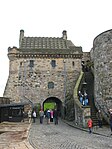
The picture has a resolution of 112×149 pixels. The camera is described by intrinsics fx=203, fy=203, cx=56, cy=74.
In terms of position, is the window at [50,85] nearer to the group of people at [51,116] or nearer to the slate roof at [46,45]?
the slate roof at [46,45]

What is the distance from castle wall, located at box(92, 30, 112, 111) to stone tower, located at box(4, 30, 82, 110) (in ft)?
31.5

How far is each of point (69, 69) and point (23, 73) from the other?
243 inches

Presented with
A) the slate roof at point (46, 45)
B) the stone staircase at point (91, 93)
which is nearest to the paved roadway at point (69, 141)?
the stone staircase at point (91, 93)

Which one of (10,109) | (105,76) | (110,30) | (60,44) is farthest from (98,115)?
(60,44)

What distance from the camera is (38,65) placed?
27094 millimetres

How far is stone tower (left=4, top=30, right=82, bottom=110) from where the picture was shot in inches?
1024

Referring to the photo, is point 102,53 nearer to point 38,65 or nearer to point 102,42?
point 102,42

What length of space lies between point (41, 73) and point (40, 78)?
0.70 m

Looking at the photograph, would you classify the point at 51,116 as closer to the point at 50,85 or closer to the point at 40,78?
the point at 50,85

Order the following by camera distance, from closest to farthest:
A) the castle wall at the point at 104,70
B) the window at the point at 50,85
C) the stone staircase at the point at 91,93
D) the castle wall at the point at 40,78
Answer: the castle wall at the point at 104,70 → the stone staircase at the point at 91,93 → the castle wall at the point at 40,78 → the window at the point at 50,85

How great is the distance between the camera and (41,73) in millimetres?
26828

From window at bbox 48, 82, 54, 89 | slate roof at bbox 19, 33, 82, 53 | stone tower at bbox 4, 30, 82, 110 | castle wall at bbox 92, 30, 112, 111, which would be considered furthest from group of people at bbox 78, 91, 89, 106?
slate roof at bbox 19, 33, 82, 53

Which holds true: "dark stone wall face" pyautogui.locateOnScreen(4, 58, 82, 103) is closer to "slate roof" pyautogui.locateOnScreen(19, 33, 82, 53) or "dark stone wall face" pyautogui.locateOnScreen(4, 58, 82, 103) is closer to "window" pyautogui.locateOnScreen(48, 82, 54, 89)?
"window" pyautogui.locateOnScreen(48, 82, 54, 89)

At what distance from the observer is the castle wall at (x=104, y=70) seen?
15.9m
